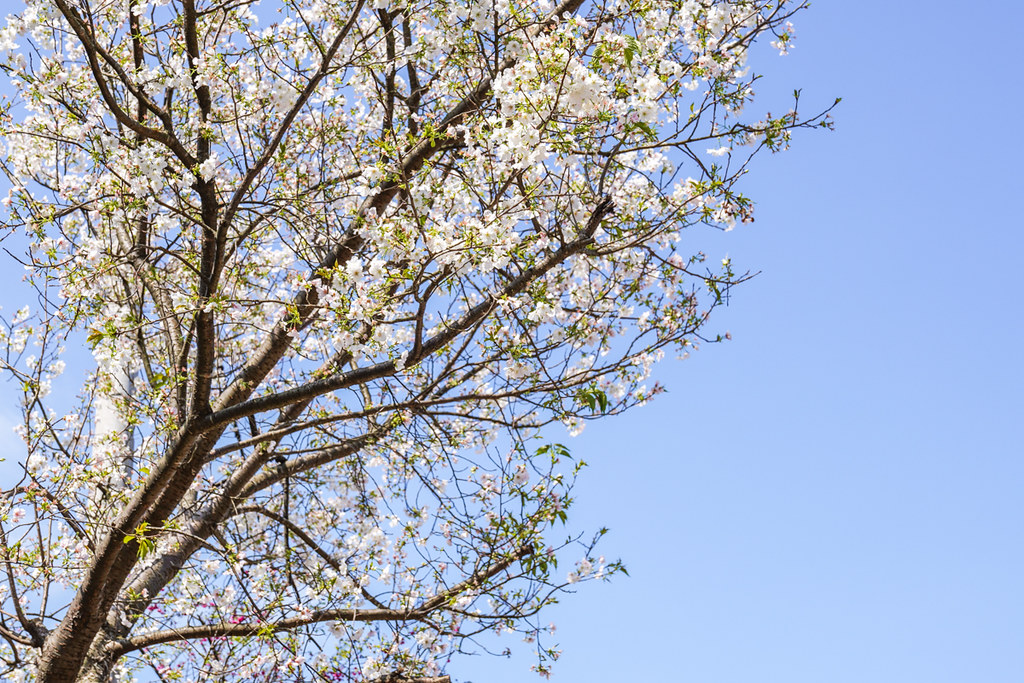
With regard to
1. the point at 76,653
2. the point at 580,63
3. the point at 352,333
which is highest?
the point at 580,63

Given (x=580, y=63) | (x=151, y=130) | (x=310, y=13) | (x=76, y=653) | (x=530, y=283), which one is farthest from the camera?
(x=310, y=13)

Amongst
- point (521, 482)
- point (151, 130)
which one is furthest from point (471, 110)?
point (521, 482)

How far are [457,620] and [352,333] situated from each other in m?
2.17

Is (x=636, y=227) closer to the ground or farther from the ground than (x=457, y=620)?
farther from the ground

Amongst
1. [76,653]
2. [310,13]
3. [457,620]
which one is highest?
[310,13]

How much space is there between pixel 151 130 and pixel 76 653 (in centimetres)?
330

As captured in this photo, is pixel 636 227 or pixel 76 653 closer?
pixel 636 227

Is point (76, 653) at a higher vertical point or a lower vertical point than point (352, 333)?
lower

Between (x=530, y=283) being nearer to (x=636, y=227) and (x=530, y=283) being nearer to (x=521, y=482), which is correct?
(x=636, y=227)

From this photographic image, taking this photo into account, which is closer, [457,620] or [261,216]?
[261,216]

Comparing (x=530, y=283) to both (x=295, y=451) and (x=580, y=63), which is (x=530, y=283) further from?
(x=295, y=451)

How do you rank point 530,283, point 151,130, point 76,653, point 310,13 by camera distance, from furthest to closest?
point 310,13
point 76,653
point 151,130
point 530,283

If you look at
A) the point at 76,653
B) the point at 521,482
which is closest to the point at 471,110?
the point at 521,482

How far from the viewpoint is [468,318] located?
4.27 metres
